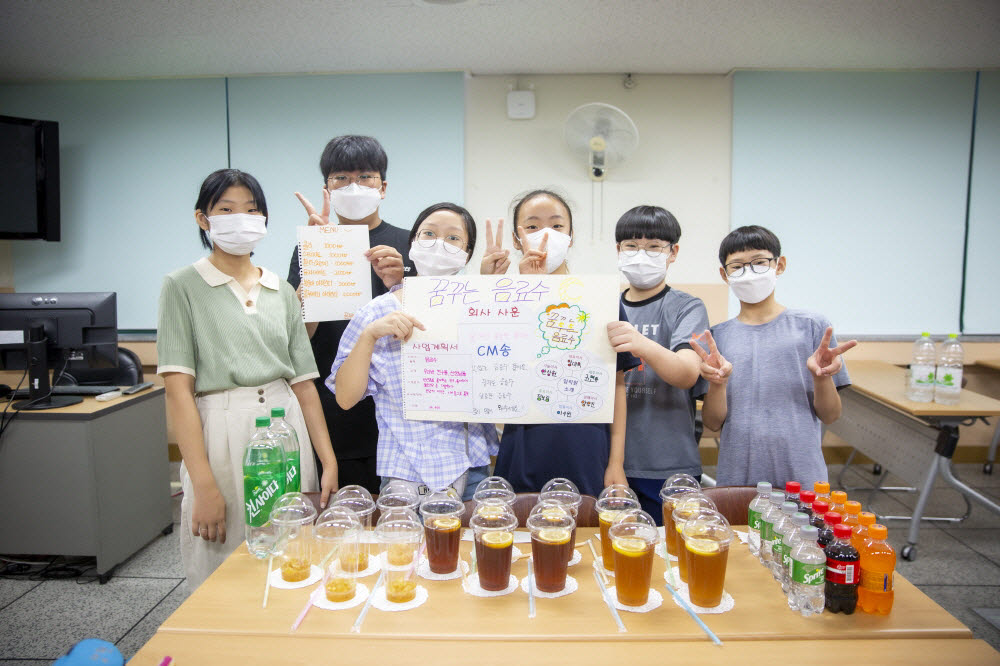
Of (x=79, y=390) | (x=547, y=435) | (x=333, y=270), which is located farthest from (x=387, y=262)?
(x=79, y=390)

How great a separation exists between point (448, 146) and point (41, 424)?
124 inches

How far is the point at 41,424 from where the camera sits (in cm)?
280

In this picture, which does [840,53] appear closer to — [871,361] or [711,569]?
[871,361]

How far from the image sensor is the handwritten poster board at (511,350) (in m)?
1.62

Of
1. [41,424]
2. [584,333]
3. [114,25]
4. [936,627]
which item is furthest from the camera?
[114,25]

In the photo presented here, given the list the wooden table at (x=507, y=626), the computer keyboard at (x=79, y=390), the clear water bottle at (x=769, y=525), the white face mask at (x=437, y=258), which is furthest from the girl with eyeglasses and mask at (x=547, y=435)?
the computer keyboard at (x=79, y=390)

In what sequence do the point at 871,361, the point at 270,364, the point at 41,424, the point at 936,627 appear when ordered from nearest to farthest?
the point at 936,627
the point at 270,364
the point at 41,424
the point at 871,361

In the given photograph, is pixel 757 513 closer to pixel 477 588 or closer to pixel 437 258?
pixel 477 588

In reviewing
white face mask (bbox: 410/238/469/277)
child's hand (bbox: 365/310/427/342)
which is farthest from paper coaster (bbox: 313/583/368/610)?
white face mask (bbox: 410/238/469/277)

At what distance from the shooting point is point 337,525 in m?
1.28

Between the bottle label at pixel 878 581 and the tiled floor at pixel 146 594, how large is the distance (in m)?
1.86

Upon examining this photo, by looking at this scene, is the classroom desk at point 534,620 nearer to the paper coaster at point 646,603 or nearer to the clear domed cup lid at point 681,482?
the paper coaster at point 646,603

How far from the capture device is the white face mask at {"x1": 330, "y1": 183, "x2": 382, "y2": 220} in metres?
2.11

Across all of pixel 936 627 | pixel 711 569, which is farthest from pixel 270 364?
pixel 936 627
